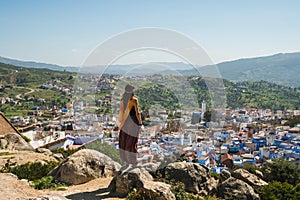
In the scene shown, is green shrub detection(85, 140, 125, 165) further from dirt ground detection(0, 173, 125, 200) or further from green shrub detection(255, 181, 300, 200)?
green shrub detection(255, 181, 300, 200)

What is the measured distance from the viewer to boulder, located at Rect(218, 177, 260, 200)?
287 inches

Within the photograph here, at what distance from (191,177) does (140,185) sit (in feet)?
5.09

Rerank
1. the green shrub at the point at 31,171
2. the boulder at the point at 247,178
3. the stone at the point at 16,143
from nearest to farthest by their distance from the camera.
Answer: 1. the green shrub at the point at 31,171
2. the boulder at the point at 247,178
3. the stone at the point at 16,143

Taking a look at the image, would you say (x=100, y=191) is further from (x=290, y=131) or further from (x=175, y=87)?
(x=290, y=131)

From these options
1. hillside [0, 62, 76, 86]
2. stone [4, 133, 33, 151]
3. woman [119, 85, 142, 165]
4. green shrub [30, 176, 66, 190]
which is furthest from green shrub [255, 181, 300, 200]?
hillside [0, 62, 76, 86]

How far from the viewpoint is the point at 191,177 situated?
286 inches

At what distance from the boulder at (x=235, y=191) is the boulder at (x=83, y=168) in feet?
8.88

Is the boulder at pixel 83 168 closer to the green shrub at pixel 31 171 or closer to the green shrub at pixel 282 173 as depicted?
the green shrub at pixel 31 171

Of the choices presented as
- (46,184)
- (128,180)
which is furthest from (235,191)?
(46,184)

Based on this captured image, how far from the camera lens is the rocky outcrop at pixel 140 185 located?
5902 mm

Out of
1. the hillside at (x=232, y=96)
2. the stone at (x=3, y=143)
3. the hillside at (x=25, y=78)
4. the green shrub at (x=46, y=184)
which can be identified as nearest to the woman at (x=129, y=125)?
the green shrub at (x=46, y=184)

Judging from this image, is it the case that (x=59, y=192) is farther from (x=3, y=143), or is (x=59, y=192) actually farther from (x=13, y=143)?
(x=13, y=143)

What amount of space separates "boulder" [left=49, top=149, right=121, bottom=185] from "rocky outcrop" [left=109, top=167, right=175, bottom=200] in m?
1.05

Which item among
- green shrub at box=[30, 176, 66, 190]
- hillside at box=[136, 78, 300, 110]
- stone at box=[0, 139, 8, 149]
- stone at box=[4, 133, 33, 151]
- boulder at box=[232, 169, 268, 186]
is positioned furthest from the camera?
hillside at box=[136, 78, 300, 110]
